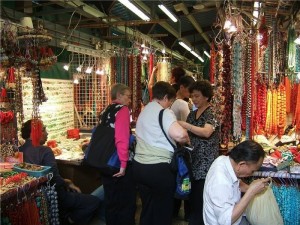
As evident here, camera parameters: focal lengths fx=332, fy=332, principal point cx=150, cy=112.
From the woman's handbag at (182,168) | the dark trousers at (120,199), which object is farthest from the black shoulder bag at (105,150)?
the woman's handbag at (182,168)

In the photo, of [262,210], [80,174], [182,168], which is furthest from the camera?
[80,174]

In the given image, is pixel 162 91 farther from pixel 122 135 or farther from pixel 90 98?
pixel 90 98

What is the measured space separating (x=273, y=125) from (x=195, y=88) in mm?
1674

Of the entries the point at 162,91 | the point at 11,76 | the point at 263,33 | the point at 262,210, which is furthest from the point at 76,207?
the point at 263,33

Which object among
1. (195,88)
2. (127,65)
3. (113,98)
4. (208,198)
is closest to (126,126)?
(113,98)

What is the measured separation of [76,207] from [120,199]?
62 centimetres

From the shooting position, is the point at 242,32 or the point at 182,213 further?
the point at 182,213

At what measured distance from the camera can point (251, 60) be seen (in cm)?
403

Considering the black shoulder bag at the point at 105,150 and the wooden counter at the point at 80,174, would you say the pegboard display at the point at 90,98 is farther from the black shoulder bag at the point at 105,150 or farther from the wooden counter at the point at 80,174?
the black shoulder bag at the point at 105,150

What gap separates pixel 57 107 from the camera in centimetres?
595

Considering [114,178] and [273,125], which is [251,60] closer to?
[273,125]

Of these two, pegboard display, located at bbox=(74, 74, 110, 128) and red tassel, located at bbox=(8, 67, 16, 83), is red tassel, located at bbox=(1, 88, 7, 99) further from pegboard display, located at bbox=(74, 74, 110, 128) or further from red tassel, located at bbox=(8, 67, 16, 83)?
pegboard display, located at bbox=(74, 74, 110, 128)

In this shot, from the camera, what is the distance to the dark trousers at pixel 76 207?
4.14m

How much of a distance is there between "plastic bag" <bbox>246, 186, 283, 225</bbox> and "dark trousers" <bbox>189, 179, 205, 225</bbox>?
0.77 m
